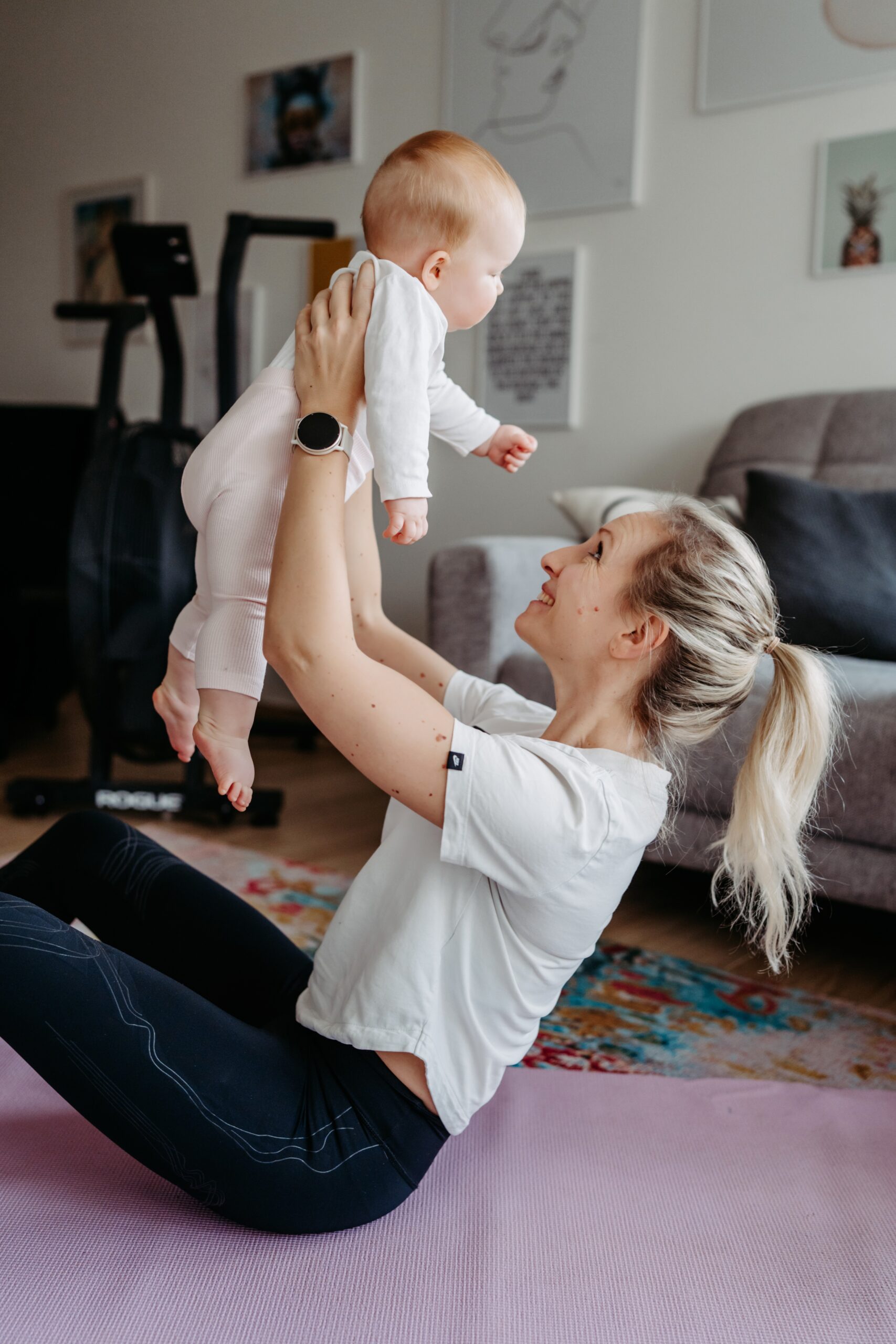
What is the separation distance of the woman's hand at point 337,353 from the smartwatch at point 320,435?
0.04ft

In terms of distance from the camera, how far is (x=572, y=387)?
118 inches

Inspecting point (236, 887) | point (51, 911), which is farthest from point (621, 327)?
point (51, 911)

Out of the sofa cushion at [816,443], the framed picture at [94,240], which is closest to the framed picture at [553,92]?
the sofa cushion at [816,443]

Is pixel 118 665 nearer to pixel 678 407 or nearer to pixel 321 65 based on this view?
pixel 678 407

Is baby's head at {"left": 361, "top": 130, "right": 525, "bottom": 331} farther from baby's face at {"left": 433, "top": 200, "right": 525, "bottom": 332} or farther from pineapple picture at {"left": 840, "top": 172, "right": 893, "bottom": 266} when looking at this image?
pineapple picture at {"left": 840, "top": 172, "right": 893, "bottom": 266}

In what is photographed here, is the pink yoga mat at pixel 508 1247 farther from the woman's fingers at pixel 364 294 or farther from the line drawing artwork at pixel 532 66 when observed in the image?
the line drawing artwork at pixel 532 66

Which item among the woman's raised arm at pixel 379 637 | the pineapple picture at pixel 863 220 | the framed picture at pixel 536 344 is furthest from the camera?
the framed picture at pixel 536 344

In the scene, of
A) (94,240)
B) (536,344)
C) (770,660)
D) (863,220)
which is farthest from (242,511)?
(94,240)

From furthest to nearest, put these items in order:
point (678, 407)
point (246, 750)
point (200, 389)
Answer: point (200, 389), point (678, 407), point (246, 750)

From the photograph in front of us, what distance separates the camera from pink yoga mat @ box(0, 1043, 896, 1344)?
2.99ft

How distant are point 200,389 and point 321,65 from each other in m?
1.09

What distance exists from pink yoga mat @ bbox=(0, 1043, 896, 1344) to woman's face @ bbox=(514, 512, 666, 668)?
1.81ft

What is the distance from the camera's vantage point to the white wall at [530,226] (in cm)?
264

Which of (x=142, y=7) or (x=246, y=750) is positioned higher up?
(x=142, y=7)
